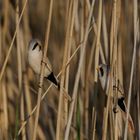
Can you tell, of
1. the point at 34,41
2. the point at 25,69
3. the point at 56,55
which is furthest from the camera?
the point at 56,55

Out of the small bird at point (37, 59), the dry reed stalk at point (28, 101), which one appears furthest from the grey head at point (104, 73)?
the dry reed stalk at point (28, 101)

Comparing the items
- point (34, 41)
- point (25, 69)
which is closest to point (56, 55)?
point (25, 69)

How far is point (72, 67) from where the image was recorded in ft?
8.22

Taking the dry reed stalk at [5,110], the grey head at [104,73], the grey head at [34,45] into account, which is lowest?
the dry reed stalk at [5,110]

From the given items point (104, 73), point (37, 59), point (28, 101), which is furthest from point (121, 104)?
point (28, 101)

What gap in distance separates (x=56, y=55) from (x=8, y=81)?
1.61ft

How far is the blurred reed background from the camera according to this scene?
1.34 m

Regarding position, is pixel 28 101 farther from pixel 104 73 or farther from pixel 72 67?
pixel 72 67

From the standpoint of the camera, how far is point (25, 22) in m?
2.10

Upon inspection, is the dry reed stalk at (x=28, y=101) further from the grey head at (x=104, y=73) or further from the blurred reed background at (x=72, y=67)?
the grey head at (x=104, y=73)

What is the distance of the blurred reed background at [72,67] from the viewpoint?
1.34 meters

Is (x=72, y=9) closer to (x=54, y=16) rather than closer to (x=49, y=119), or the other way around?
(x=49, y=119)

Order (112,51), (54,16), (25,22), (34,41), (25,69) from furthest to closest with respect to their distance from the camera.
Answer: (54,16) → (25,22) → (25,69) → (34,41) → (112,51)

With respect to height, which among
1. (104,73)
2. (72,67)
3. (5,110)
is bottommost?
(5,110)
